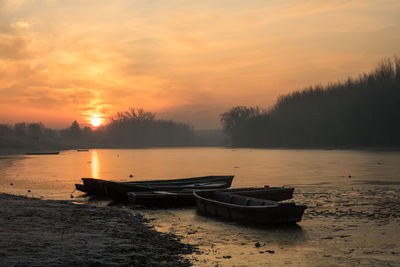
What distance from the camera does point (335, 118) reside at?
4572 inches

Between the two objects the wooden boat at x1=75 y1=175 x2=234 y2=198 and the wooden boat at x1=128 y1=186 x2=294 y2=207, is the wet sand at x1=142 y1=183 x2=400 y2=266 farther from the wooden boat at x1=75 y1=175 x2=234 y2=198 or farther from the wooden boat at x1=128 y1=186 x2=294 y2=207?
the wooden boat at x1=75 y1=175 x2=234 y2=198

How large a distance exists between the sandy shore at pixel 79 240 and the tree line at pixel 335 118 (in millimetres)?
93791

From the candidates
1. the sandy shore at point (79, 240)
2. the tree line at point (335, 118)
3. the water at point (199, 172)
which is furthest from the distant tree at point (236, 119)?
the sandy shore at point (79, 240)

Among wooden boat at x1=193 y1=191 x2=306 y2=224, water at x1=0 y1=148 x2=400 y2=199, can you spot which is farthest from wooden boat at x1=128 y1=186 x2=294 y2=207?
water at x1=0 y1=148 x2=400 y2=199

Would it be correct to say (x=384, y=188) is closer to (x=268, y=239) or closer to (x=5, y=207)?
(x=268, y=239)

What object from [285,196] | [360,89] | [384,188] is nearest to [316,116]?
[360,89]

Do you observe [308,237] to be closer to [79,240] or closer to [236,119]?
[79,240]

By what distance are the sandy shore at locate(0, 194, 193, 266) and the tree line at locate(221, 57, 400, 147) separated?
9379 centimetres

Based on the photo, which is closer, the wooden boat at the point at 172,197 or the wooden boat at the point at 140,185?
the wooden boat at the point at 172,197

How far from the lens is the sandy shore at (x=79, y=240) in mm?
10170

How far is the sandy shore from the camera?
10.2 m

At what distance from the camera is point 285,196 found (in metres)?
22.8

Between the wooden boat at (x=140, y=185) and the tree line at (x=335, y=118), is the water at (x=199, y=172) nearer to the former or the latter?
the wooden boat at (x=140, y=185)

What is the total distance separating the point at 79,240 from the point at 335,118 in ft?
367
